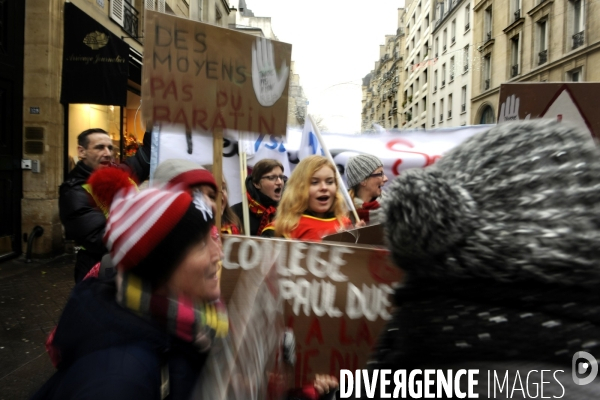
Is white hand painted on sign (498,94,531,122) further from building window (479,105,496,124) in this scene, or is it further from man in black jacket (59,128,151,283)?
building window (479,105,496,124)

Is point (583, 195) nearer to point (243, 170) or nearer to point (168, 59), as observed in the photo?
point (168, 59)

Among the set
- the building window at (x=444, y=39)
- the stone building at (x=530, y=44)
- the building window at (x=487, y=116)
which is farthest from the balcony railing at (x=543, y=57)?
the building window at (x=444, y=39)

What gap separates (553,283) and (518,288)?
0.05 metres

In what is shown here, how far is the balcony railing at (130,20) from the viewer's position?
1168 cm

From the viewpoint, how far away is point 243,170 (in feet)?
11.4

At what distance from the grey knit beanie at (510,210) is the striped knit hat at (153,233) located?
1.78 feet

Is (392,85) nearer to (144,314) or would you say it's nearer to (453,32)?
(453,32)

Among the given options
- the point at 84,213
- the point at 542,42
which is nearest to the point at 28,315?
the point at 84,213

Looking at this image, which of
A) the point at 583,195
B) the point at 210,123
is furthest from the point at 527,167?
the point at 210,123

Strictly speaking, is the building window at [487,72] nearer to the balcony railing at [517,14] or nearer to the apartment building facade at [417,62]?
the balcony railing at [517,14]

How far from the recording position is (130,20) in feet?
39.6

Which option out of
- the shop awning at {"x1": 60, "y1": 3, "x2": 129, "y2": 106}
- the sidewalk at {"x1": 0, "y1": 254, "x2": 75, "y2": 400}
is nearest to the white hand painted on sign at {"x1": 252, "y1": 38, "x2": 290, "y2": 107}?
the sidewalk at {"x1": 0, "y1": 254, "x2": 75, "y2": 400}

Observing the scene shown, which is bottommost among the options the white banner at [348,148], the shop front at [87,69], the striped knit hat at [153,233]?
the striped knit hat at [153,233]

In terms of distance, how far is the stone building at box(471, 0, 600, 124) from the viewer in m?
18.9
